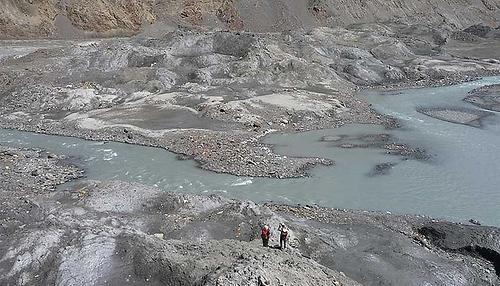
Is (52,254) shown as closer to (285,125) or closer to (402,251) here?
(402,251)

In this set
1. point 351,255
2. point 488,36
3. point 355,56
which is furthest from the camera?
point 488,36

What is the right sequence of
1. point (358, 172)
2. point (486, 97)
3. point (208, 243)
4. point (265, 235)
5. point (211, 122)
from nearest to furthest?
point (208, 243) < point (265, 235) < point (358, 172) < point (211, 122) < point (486, 97)

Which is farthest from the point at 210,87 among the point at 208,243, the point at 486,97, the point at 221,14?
the point at 221,14

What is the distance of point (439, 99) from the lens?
4988 cm

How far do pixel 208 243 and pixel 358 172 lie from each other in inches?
615

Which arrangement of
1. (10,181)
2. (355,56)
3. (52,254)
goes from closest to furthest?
(52,254) → (10,181) → (355,56)

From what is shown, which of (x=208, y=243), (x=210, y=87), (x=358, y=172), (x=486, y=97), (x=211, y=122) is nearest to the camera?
(x=208, y=243)

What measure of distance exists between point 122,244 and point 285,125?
78.8 feet

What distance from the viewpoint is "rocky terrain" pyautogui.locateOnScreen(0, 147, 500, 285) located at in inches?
617

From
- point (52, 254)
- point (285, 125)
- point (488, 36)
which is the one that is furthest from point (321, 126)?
point (488, 36)

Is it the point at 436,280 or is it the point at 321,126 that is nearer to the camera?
the point at 436,280

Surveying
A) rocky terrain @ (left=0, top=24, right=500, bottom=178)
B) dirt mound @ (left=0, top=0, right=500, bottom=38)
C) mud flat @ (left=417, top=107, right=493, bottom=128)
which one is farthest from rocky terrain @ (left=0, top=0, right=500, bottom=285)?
mud flat @ (left=417, top=107, right=493, bottom=128)

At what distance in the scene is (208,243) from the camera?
17391 mm

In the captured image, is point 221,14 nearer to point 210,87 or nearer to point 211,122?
point 210,87
